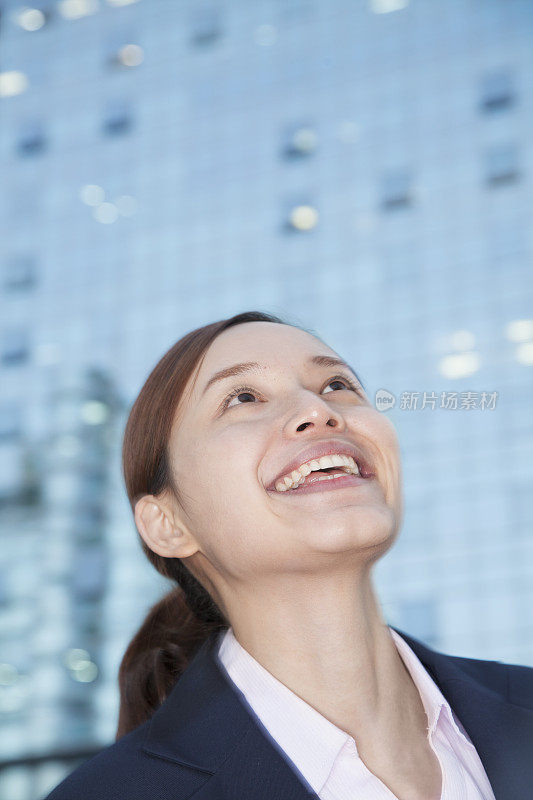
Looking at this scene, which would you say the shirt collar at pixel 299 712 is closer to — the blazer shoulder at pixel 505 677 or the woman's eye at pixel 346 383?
the blazer shoulder at pixel 505 677

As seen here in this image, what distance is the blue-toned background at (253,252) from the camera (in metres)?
11.6

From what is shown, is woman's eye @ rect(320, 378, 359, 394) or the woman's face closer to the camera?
the woman's face

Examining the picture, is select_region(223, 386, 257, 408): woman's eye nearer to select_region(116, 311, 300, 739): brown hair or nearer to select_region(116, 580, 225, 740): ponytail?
select_region(116, 311, 300, 739): brown hair

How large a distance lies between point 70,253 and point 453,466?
10.2m

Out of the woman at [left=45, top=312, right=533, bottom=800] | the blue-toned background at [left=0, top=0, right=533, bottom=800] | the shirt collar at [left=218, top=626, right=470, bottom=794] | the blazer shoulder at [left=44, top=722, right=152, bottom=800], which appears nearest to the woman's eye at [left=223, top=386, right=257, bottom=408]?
the woman at [left=45, top=312, right=533, bottom=800]

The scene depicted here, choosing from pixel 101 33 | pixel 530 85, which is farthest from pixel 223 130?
pixel 530 85

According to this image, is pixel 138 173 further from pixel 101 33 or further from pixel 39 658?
pixel 39 658

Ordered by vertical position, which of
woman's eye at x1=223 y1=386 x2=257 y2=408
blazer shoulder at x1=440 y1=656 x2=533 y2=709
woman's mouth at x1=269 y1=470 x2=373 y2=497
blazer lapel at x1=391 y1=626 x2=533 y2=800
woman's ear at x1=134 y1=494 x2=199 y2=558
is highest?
woman's eye at x1=223 y1=386 x2=257 y2=408

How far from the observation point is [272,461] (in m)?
0.95

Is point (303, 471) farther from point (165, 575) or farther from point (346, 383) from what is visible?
point (165, 575)

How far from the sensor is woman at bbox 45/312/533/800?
0.88 m

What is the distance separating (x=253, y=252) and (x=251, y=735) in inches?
695

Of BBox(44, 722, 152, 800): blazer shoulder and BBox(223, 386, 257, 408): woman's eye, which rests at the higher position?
BBox(223, 386, 257, 408): woman's eye

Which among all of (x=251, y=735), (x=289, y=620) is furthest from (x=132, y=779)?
(x=289, y=620)
